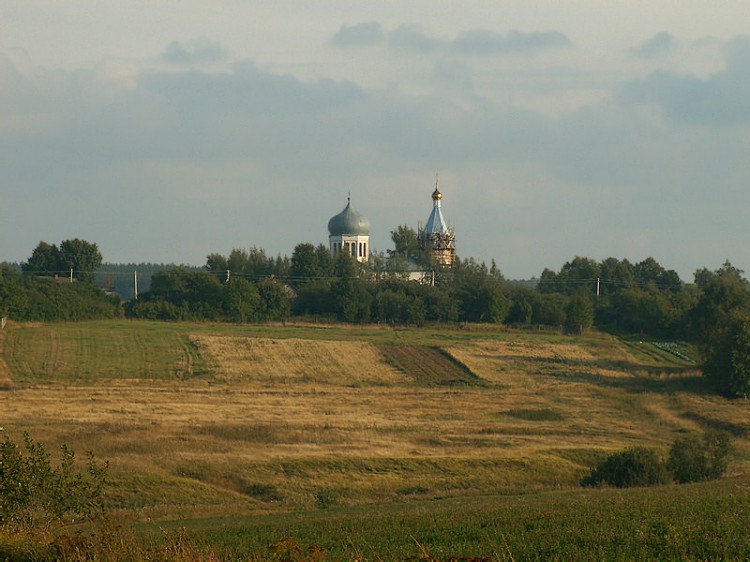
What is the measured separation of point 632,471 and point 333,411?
22146 mm

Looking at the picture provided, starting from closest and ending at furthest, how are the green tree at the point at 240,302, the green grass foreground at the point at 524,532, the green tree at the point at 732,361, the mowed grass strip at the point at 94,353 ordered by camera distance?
the green grass foreground at the point at 524,532 → the mowed grass strip at the point at 94,353 → the green tree at the point at 732,361 → the green tree at the point at 240,302

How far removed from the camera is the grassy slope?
33750 millimetres

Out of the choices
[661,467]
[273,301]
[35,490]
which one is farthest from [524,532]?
[273,301]

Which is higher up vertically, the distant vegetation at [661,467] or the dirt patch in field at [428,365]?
the dirt patch in field at [428,365]

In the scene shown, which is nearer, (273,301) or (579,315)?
(273,301)

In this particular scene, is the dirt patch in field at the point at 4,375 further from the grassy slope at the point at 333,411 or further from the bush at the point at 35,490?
the bush at the point at 35,490

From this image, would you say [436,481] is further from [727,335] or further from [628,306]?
[628,306]

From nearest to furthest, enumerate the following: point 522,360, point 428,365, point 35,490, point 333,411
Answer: point 35,490 → point 333,411 → point 428,365 → point 522,360

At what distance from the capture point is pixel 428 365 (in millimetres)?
74688

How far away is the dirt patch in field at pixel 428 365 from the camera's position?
6981 centimetres

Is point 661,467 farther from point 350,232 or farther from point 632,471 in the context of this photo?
point 350,232

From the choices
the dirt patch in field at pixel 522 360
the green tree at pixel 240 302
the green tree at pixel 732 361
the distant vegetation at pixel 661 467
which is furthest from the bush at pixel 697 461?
the green tree at pixel 240 302

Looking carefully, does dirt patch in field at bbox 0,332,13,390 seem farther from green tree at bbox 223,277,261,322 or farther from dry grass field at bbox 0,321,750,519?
green tree at bbox 223,277,261,322

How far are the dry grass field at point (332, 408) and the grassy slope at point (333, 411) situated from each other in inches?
5.6
